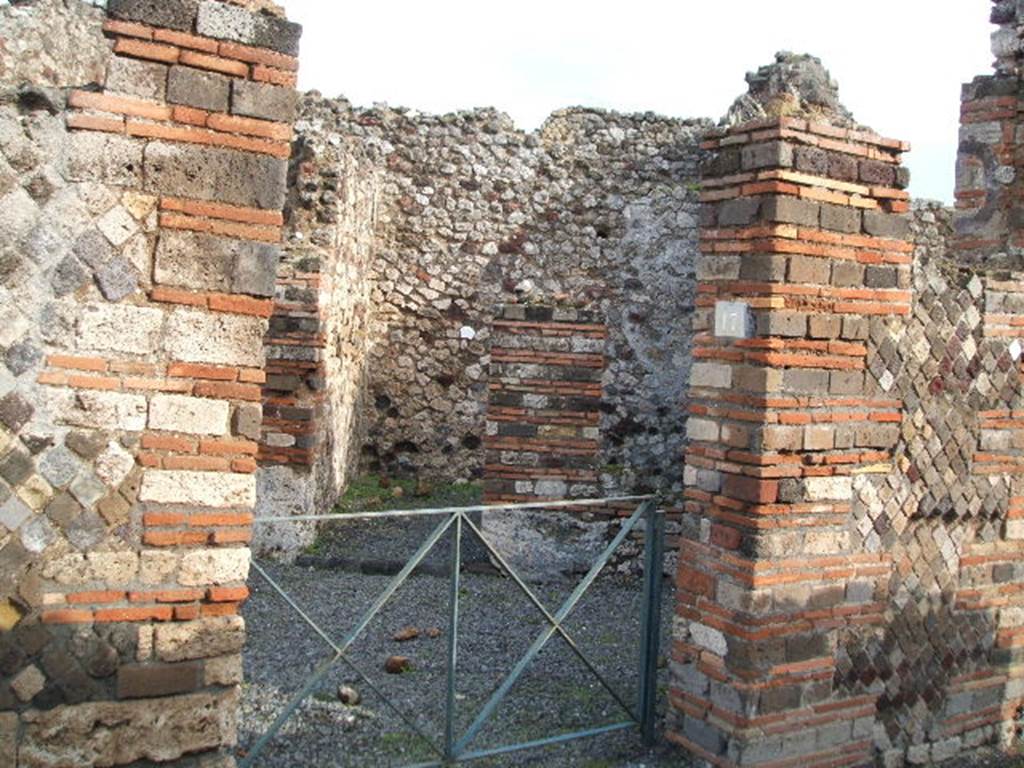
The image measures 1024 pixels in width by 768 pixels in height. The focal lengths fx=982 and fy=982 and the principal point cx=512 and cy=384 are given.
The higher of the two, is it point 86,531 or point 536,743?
point 86,531

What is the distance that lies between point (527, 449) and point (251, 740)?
12.3 feet

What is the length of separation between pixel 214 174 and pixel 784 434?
109 inches

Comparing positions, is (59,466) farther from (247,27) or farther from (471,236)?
(471,236)

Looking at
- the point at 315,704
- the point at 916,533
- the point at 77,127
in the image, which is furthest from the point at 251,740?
the point at 916,533

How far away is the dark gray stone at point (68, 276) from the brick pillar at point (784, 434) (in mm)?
2828

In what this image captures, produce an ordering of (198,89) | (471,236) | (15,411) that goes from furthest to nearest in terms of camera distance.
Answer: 1. (471,236)
2. (198,89)
3. (15,411)

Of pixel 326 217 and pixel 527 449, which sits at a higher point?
pixel 326 217

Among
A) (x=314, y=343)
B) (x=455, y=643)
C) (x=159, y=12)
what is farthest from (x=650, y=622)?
(x=314, y=343)

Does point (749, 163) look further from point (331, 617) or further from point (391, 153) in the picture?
point (391, 153)

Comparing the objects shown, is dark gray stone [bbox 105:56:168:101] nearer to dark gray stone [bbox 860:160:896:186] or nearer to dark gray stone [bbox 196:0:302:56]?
dark gray stone [bbox 196:0:302:56]

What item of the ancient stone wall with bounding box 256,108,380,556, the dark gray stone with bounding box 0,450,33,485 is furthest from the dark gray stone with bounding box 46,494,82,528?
the ancient stone wall with bounding box 256,108,380,556

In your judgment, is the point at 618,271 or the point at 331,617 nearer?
the point at 331,617

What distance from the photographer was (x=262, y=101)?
11.5ft

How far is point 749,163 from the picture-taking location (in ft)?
15.3
